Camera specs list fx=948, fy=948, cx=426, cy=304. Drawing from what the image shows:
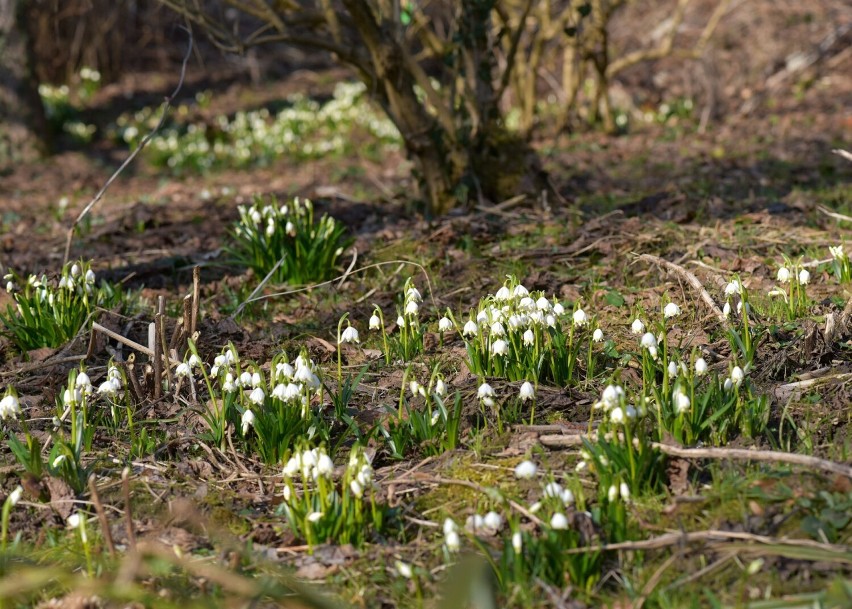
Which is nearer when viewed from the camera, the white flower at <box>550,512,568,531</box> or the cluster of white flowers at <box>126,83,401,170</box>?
the white flower at <box>550,512,568,531</box>

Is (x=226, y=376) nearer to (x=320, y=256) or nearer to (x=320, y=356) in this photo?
(x=320, y=356)

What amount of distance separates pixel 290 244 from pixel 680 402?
2.66 meters

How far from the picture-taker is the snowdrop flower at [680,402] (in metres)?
2.60

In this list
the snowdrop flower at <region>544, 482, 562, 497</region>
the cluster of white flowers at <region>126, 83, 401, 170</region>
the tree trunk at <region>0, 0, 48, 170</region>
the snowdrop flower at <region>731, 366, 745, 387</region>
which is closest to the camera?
the snowdrop flower at <region>544, 482, 562, 497</region>

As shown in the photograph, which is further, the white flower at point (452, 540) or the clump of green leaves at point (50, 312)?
the clump of green leaves at point (50, 312)

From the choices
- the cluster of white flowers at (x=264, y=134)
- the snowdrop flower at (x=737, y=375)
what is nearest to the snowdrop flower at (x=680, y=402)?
the snowdrop flower at (x=737, y=375)

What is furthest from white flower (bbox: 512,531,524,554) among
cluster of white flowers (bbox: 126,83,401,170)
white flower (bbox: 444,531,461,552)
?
cluster of white flowers (bbox: 126,83,401,170)

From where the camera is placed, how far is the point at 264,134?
10.4 meters

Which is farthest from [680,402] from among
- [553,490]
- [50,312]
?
[50,312]

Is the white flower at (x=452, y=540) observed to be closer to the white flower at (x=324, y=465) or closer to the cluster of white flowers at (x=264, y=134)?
the white flower at (x=324, y=465)

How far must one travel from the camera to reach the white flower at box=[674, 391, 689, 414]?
2.60 meters

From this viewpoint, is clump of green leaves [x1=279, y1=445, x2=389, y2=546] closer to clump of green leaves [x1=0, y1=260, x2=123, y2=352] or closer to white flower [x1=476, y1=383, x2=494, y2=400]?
white flower [x1=476, y1=383, x2=494, y2=400]

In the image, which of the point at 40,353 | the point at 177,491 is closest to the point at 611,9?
the point at 40,353

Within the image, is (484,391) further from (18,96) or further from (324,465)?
(18,96)
